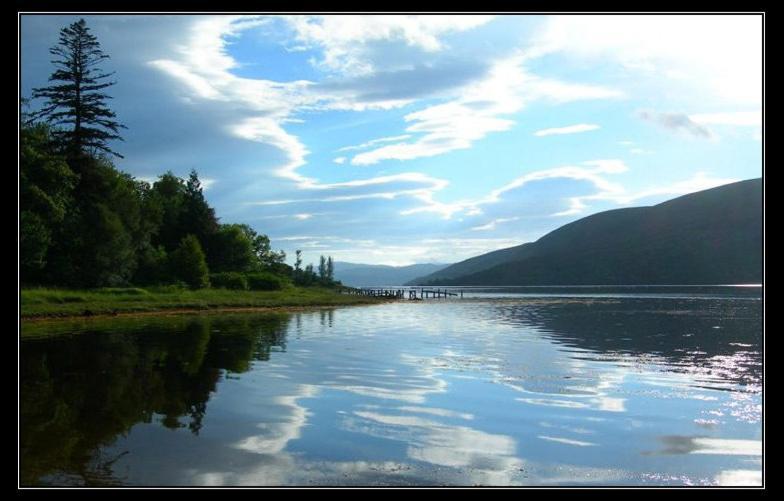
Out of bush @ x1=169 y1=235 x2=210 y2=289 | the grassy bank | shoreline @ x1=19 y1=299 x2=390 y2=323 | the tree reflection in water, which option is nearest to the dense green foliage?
the grassy bank

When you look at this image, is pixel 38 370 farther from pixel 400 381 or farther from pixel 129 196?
pixel 129 196

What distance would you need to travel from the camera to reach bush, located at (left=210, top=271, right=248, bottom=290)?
80.8 metres

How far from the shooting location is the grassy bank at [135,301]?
45000 mm

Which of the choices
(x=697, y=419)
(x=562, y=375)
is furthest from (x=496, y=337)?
(x=697, y=419)

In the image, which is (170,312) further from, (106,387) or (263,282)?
(106,387)

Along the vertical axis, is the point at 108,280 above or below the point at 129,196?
below

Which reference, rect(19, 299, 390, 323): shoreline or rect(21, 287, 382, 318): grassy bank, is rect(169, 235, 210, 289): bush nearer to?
rect(21, 287, 382, 318): grassy bank

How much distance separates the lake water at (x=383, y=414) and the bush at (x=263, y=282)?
54.7 m

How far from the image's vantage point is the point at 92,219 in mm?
58750

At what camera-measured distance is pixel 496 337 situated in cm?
3712

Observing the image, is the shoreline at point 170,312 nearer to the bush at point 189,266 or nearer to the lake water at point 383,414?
the bush at point 189,266

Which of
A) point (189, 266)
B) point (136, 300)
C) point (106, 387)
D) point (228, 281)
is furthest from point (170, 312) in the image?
point (106, 387)

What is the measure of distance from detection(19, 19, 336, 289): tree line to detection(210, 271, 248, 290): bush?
0.42 ft

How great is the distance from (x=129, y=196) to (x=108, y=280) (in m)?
14.0
